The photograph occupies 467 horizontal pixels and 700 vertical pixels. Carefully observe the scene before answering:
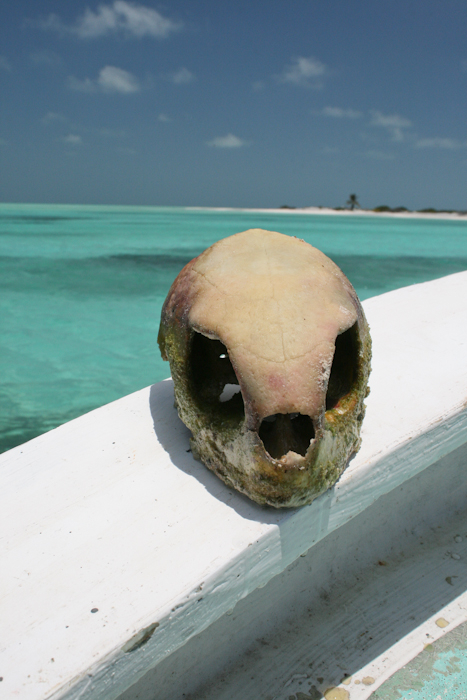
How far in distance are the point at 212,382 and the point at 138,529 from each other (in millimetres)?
565

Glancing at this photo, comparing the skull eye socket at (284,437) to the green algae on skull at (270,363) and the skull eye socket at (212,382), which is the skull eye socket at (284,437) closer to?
the green algae on skull at (270,363)

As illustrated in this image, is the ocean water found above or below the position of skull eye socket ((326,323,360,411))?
below

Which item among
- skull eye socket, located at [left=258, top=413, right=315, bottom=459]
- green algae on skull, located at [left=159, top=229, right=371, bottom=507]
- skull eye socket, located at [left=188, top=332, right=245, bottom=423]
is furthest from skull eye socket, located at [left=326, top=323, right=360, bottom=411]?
skull eye socket, located at [left=188, top=332, right=245, bottom=423]

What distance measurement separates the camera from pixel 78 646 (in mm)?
1051

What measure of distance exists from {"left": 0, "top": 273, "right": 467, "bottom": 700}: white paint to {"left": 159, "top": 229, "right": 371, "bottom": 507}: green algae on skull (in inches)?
4.9

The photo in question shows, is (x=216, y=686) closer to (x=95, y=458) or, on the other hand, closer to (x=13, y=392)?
(x=95, y=458)

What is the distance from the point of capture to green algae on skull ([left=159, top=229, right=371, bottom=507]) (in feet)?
4.00

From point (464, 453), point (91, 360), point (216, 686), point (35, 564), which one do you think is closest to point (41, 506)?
point (35, 564)

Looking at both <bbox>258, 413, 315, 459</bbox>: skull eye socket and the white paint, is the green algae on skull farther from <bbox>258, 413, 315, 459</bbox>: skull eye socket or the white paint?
the white paint

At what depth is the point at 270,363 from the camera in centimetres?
122

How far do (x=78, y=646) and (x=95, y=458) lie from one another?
0.68 metres

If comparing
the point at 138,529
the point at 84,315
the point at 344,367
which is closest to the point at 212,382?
the point at 344,367

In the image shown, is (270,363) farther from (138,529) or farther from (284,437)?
(138,529)

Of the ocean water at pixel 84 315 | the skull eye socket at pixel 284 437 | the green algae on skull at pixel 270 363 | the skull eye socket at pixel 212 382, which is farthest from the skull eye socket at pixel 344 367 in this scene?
the ocean water at pixel 84 315
